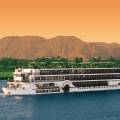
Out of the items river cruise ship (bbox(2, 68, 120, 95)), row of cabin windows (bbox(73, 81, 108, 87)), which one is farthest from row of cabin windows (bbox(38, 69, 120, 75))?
row of cabin windows (bbox(73, 81, 108, 87))

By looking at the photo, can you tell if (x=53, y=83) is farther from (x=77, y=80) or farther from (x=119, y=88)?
(x=119, y=88)

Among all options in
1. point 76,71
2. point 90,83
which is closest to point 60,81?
point 76,71

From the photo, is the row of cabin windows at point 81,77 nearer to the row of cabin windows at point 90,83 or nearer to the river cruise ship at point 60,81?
the river cruise ship at point 60,81

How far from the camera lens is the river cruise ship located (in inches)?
4980

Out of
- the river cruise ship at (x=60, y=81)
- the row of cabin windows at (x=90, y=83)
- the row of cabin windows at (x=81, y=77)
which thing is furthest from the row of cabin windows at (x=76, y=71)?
the row of cabin windows at (x=90, y=83)

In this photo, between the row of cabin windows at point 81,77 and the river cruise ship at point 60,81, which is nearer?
the river cruise ship at point 60,81

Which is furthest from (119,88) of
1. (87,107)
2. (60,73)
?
(87,107)

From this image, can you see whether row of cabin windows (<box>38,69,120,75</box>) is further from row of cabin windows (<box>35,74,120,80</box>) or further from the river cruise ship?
row of cabin windows (<box>35,74,120,80</box>)

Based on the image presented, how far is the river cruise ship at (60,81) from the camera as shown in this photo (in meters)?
126

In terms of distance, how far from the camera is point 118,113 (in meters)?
98.5

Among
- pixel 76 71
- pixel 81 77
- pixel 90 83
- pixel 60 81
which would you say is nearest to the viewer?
pixel 60 81

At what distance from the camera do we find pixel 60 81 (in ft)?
433

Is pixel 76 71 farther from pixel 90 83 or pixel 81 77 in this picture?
pixel 90 83

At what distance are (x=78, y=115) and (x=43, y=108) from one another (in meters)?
10.4
